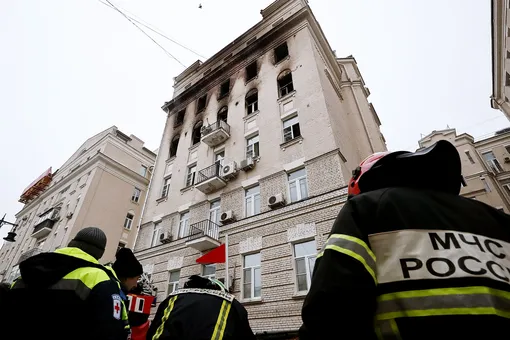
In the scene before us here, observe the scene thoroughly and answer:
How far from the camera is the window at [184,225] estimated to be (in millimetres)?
14188

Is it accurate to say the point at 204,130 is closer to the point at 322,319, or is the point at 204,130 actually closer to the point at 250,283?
the point at 250,283

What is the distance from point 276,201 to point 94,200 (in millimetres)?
20366

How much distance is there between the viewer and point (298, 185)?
11.3 meters

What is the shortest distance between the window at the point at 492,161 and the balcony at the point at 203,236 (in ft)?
99.1

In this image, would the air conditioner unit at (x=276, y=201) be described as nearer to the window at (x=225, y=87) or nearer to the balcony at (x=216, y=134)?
the balcony at (x=216, y=134)

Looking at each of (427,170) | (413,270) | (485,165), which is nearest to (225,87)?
(427,170)

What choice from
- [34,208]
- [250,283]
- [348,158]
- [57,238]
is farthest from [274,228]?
[34,208]

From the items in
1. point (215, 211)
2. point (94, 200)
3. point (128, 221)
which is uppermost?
point (94, 200)

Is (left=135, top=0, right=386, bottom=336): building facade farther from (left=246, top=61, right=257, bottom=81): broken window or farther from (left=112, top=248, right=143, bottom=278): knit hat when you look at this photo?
(left=112, top=248, right=143, bottom=278): knit hat

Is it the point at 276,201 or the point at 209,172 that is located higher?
the point at 209,172

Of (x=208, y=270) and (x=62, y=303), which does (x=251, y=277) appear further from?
(x=62, y=303)

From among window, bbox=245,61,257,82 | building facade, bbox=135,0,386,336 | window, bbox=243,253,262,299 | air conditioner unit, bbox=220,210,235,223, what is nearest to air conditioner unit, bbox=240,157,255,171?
building facade, bbox=135,0,386,336

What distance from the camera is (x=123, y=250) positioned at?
379cm


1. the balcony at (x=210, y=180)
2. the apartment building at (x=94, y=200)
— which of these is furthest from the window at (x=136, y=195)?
the balcony at (x=210, y=180)
